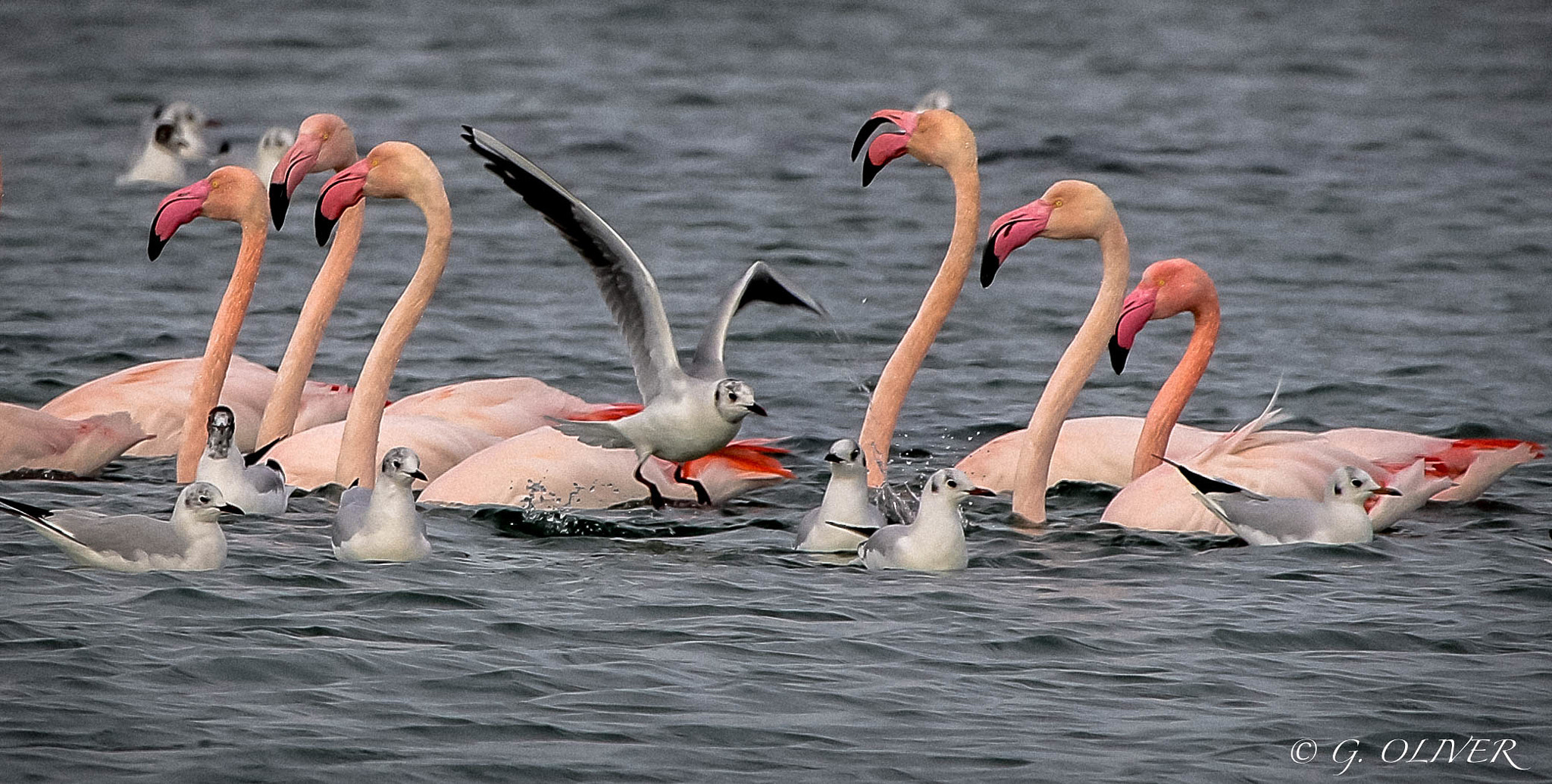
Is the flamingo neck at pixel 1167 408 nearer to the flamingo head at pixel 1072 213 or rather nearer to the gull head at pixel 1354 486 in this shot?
the flamingo head at pixel 1072 213

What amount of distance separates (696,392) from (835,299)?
22.4 ft

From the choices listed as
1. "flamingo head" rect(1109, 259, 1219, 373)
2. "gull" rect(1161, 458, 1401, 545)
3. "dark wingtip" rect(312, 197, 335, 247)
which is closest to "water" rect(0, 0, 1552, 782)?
"gull" rect(1161, 458, 1401, 545)

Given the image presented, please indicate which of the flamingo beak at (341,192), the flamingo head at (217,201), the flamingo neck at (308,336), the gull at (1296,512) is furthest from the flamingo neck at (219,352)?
the gull at (1296,512)

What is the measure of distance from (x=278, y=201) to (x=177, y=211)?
2.88 ft

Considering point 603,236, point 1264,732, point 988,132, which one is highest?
point 988,132

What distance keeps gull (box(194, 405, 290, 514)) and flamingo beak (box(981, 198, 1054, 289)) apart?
2863 mm

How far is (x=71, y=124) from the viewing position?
23938mm

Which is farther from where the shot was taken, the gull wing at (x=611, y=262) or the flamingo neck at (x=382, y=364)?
the flamingo neck at (x=382, y=364)

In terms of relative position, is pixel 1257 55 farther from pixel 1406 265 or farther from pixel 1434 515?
pixel 1434 515

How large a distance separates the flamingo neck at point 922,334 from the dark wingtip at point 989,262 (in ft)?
1.79

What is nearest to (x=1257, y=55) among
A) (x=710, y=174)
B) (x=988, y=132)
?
(x=988, y=132)

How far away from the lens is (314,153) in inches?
397

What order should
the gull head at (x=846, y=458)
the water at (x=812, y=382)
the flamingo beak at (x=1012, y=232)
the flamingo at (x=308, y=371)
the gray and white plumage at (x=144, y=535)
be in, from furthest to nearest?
1. the flamingo at (x=308, y=371)
2. the flamingo beak at (x=1012, y=232)
3. the gull head at (x=846, y=458)
4. the gray and white plumage at (x=144, y=535)
5. the water at (x=812, y=382)

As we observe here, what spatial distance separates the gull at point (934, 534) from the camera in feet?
27.7
